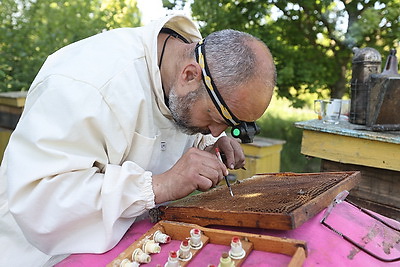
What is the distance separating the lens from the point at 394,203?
307cm

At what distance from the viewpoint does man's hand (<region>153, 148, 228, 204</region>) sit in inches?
65.7

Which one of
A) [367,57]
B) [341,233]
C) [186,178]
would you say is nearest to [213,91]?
[186,178]

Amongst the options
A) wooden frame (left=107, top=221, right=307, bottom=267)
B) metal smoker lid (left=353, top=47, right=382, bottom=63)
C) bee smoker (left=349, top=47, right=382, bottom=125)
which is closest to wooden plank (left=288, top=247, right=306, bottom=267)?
wooden frame (left=107, top=221, right=307, bottom=267)

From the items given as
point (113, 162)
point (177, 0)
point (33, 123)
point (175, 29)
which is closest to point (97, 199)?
point (113, 162)

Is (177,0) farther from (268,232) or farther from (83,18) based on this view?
(268,232)

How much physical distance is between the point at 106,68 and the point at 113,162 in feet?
1.41

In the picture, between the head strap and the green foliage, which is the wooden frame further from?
the green foliage

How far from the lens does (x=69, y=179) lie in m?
1.57

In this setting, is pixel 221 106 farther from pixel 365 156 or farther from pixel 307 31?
pixel 307 31

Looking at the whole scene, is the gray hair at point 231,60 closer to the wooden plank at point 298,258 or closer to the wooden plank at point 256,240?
the wooden plank at point 256,240

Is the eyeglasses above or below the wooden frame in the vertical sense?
above

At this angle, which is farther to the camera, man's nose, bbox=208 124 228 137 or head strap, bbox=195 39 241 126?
man's nose, bbox=208 124 228 137

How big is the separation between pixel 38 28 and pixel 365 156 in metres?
5.45

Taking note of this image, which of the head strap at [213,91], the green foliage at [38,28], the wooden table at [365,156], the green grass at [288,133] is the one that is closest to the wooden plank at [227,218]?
the head strap at [213,91]
